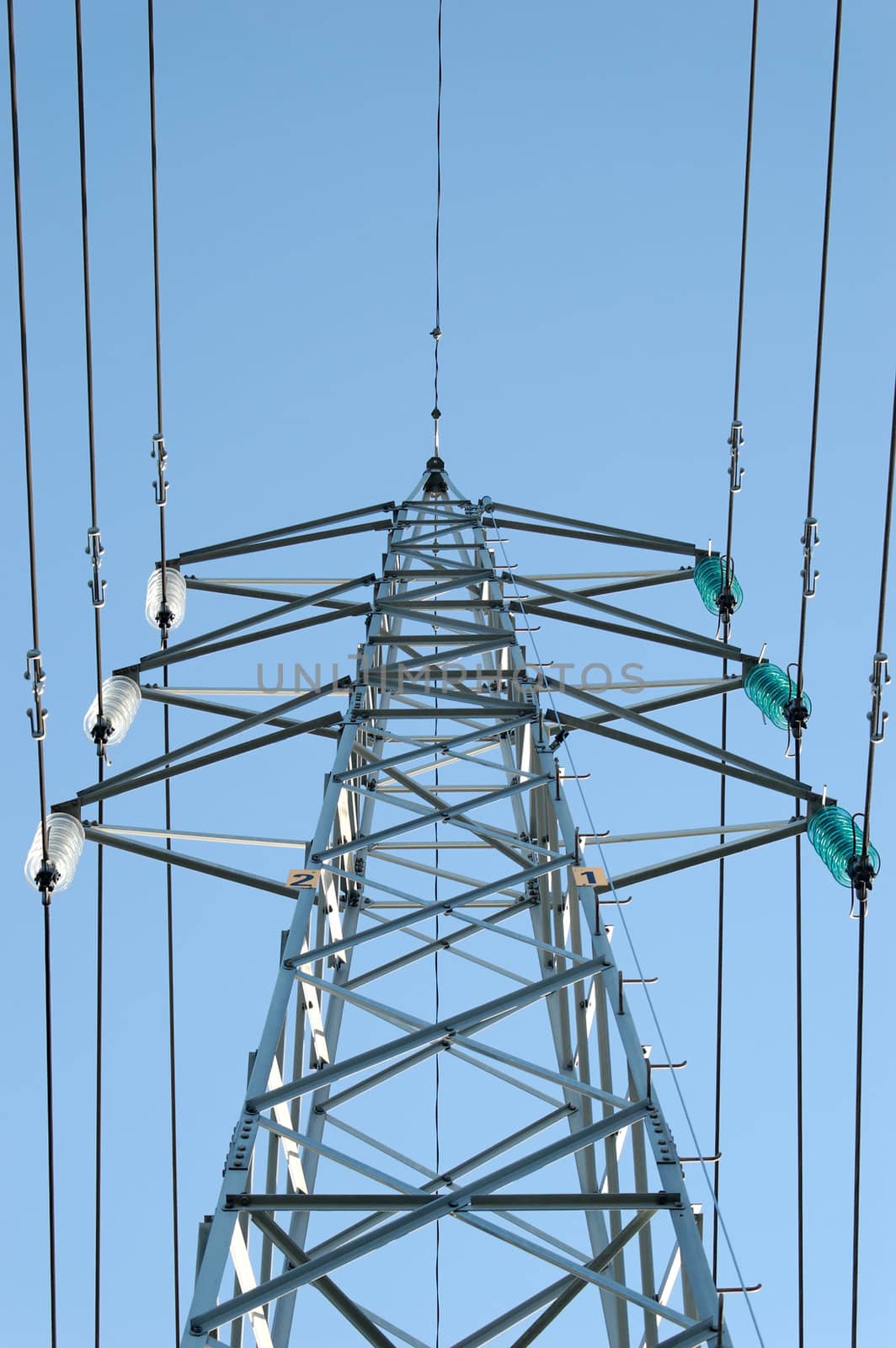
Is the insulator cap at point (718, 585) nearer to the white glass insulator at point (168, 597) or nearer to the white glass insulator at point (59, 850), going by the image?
the white glass insulator at point (168, 597)

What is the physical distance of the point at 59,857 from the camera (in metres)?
10.6

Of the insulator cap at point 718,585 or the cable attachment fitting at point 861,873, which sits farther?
the insulator cap at point 718,585

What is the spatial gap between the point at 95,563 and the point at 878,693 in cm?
659

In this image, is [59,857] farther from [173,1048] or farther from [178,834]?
[173,1048]

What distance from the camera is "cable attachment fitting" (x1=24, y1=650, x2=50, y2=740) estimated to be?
1101cm

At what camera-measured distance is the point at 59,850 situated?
10.6m

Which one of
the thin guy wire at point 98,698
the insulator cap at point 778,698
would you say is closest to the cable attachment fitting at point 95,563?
the thin guy wire at point 98,698

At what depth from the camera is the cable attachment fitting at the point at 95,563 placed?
13.0 m

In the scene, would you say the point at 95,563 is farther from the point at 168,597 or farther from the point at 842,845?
the point at 842,845

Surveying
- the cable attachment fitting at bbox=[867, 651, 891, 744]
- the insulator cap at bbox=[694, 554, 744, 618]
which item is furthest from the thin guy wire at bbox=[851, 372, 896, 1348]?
the insulator cap at bbox=[694, 554, 744, 618]

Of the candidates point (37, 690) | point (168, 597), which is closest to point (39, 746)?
point (37, 690)

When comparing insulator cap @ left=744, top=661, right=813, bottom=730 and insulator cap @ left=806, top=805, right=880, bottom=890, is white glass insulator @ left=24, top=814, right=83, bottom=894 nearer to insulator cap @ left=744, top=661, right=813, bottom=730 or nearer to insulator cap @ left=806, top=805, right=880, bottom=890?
insulator cap @ left=806, top=805, right=880, bottom=890

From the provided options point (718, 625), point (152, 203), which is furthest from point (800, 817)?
point (152, 203)

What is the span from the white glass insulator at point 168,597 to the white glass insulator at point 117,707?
2.04m
